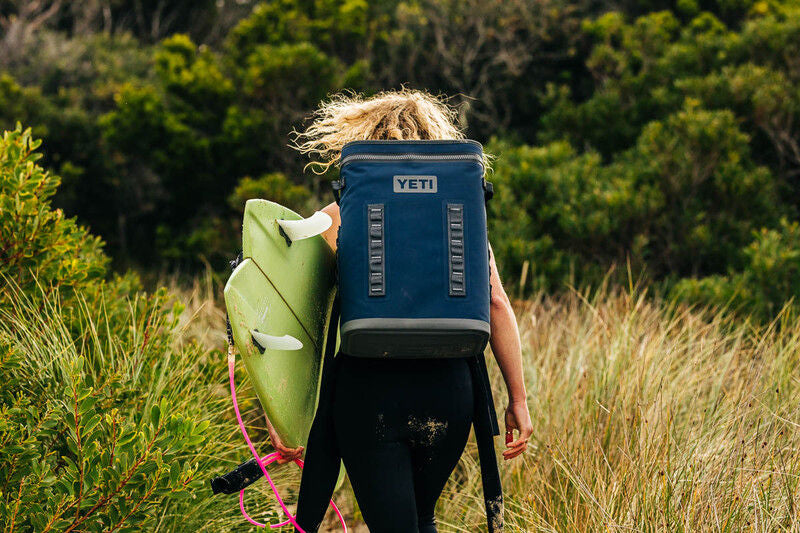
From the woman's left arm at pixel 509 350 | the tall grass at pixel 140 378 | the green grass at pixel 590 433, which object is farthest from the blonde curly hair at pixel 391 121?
the green grass at pixel 590 433

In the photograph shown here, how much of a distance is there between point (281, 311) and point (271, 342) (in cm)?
18

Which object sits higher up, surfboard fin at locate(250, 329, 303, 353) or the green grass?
surfboard fin at locate(250, 329, 303, 353)

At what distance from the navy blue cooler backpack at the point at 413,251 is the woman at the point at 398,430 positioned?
14 cm

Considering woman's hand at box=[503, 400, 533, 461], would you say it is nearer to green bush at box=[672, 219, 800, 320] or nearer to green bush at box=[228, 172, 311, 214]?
green bush at box=[672, 219, 800, 320]

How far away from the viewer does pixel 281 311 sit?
7.33ft

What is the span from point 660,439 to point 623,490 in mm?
353

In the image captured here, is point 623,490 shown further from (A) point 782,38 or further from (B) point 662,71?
(B) point 662,71

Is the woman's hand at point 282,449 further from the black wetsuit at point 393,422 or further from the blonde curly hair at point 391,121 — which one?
the blonde curly hair at point 391,121

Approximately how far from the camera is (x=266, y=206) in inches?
87.0

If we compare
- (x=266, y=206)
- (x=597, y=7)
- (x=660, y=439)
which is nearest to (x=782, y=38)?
(x=597, y=7)

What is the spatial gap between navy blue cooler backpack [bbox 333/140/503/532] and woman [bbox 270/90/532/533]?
→ 14 cm

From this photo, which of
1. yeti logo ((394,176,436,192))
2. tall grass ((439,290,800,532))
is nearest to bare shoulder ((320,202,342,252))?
yeti logo ((394,176,436,192))

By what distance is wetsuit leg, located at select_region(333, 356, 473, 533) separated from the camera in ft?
6.98

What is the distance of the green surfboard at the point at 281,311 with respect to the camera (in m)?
2.06
